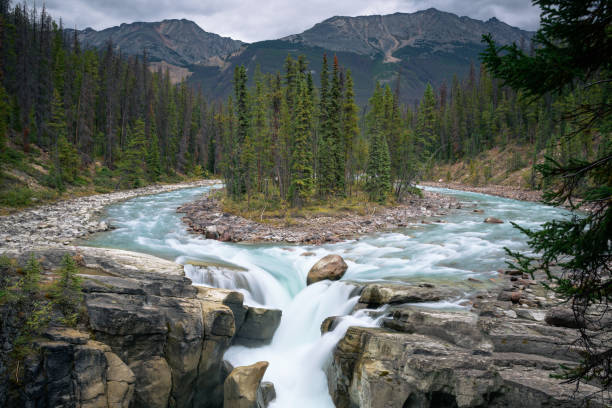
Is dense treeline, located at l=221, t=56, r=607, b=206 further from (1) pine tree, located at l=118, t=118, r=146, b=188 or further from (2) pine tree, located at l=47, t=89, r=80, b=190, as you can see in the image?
(1) pine tree, located at l=118, t=118, r=146, b=188

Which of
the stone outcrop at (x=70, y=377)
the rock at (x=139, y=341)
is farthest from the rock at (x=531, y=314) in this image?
the stone outcrop at (x=70, y=377)

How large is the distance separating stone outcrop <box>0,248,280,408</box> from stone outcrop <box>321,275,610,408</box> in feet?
12.7

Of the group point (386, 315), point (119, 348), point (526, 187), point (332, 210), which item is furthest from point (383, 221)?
point (526, 187)

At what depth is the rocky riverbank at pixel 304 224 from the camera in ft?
72.5

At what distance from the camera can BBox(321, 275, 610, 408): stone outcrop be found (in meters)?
6.41

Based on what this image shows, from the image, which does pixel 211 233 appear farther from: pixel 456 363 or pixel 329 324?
pixel 456 363

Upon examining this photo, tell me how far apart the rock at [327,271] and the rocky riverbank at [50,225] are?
35.2ft

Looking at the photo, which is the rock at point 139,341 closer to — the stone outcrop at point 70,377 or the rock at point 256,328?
the stone outcrop at point 70,377

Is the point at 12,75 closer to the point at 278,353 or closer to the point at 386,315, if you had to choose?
the point at 278,353

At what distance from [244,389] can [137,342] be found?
3.25 m

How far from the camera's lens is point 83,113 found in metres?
50.7

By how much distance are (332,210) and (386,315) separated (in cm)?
2096

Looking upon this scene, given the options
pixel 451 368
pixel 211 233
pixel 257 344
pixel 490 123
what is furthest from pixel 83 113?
pixel 490 123

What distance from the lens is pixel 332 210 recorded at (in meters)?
30.8
